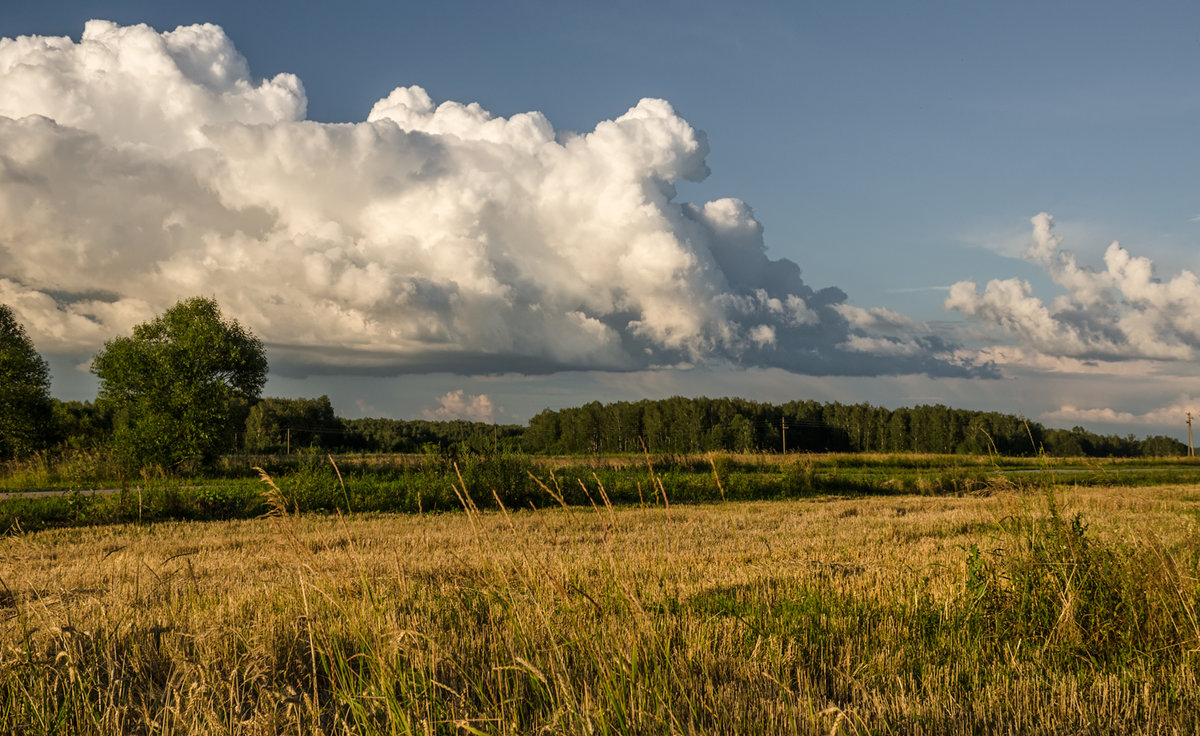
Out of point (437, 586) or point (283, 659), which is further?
point (437, 586)

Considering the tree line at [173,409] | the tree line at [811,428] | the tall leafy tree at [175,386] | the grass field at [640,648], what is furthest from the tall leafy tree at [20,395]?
the tree line at [811,428]

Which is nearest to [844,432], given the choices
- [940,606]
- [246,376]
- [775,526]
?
[246,376]

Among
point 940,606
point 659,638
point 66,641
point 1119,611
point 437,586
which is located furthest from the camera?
point 437,586

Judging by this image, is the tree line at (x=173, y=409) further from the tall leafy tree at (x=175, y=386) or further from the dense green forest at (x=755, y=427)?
the dense green forest at (x=755, y=427)

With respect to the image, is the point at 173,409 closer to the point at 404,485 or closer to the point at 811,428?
the point at 404,485

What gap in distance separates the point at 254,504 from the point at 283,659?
665 inches

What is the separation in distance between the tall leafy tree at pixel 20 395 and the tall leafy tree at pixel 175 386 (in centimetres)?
1117

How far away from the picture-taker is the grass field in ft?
13.6

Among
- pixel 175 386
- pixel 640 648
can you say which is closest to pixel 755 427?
pixel 175 386

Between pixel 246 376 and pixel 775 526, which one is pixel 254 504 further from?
pixel 246 376

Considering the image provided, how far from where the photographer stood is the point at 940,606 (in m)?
7.09

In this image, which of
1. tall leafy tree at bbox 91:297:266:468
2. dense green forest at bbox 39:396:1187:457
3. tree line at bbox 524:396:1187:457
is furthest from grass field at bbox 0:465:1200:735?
tree line at bbox 524:396:1187:457

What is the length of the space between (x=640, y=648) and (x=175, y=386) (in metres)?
41.2

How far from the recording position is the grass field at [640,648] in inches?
164
